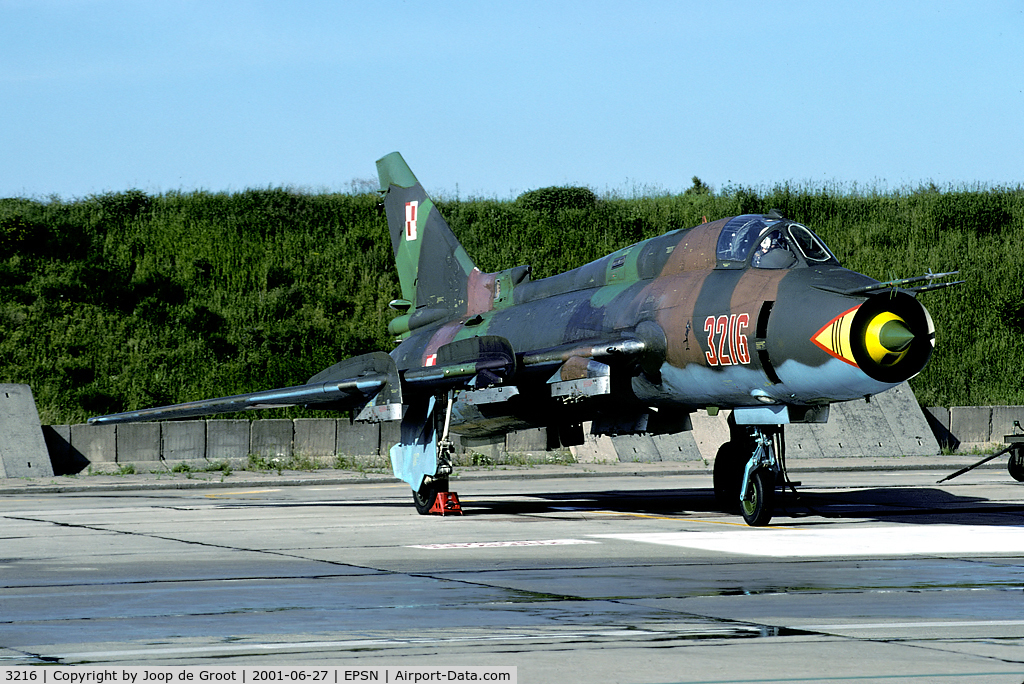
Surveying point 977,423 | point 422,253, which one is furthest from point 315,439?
point 977,423

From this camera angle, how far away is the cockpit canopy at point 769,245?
14305mm

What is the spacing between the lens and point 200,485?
24.1m

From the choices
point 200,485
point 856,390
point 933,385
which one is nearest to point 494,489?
point 200,485

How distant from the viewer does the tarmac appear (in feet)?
79.4

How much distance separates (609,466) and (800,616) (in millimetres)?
20346

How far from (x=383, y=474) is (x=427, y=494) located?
9.36 metres

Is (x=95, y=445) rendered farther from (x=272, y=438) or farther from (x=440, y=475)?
(x=440, y=475)

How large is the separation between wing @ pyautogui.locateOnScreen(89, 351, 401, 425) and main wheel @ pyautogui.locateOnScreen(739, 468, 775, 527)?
5.10m

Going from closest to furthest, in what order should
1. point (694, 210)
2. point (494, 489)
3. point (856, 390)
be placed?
1. point (856, 390)
2. point (494, 489)
3. point (694, 210)

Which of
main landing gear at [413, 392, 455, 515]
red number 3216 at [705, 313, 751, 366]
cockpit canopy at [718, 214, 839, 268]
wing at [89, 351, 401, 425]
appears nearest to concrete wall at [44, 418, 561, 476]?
main landing gear at [413, 392, 455, 515]

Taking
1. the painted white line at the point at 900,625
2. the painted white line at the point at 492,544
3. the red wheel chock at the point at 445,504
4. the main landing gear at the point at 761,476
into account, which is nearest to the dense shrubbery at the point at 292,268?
the red wheel chock at the point at 445,504

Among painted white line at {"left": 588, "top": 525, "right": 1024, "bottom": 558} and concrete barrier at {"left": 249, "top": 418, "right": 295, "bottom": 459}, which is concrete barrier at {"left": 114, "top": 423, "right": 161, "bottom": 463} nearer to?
concrete barrier at {"left": 249, "top": 418, "right": 295, "bottom": 459}

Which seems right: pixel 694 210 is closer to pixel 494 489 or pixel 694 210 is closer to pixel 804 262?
pixel 494 489

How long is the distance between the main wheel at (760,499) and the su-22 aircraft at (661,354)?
0.02 metres
